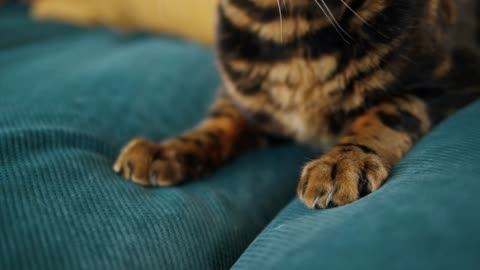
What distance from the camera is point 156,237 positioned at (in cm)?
65

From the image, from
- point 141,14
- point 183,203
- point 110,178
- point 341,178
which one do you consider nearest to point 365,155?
point 341,178

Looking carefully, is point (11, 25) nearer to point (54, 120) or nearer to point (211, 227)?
point (54, 120)

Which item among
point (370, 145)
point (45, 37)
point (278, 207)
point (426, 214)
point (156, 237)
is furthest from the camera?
point (45, 37)

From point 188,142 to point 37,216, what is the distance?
1.18 ft

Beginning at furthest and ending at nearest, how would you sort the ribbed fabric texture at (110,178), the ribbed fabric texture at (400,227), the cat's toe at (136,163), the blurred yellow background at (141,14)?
1. the blurred yellow background at (141,14)
2. the cat's toe at (136,163)
3. the ribbed fabric texture at (110,178)
4. the ribbed fabric texture at (400,227)

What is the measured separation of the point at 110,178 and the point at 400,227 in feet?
1.56

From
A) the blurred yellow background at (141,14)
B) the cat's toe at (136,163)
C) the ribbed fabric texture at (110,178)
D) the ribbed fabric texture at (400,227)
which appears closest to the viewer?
the ribbed fabric texture at (400,227)

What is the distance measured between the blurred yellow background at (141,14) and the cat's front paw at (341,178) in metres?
1.10

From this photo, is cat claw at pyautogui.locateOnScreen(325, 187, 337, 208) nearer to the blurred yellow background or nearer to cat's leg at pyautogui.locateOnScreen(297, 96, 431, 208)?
cat's leg at pyautogui.locateOnScreen(297, 96, 431, 208)

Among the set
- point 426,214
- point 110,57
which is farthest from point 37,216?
point 110,57

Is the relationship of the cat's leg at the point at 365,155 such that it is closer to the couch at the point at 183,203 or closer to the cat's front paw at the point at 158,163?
the couch at the point at 183,203

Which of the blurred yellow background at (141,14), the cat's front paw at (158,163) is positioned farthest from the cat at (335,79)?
the blurred yellow background at (141,14)

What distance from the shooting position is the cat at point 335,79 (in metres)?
0.82

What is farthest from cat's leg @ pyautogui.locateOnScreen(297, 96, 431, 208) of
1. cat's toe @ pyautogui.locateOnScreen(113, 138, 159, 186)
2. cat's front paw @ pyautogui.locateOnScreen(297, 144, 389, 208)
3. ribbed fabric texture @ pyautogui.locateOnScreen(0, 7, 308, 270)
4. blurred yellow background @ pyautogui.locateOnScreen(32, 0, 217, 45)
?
blurred yellow background @ pyautogui.locateOnScreen(32, 0, 217, 45)
